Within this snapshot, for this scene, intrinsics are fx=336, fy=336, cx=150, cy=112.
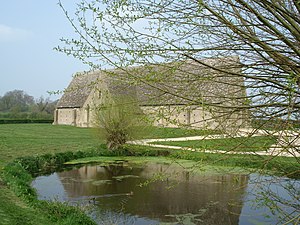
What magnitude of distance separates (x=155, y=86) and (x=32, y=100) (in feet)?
237

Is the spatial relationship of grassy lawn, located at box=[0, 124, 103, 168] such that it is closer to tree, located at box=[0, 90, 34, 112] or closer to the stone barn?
the stone barn

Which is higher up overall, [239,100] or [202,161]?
[239,100]

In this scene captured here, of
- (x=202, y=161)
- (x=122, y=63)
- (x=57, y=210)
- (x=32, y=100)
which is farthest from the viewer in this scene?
(x=32, y=100)

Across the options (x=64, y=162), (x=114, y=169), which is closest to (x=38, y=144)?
(x=64, y=162)

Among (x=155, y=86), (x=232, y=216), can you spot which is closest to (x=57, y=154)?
(x=232, y=216)

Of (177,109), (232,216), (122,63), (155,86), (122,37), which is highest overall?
(122,37)

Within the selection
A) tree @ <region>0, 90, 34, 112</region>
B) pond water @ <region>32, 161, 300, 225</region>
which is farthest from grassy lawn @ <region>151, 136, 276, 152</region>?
tree @ <region>0, 90, 34, 112</region>

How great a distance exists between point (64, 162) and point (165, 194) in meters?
6.52

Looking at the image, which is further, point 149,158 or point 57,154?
point 149,158

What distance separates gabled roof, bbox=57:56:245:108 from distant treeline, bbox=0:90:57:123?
151 feet

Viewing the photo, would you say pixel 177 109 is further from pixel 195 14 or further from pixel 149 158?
pixel 149 158

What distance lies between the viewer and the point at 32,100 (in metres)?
71.1

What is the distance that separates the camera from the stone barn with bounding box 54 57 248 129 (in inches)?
118

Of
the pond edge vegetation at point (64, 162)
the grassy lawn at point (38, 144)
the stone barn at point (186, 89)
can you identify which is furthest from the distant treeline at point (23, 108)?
the stone barn at point (186, 89)
